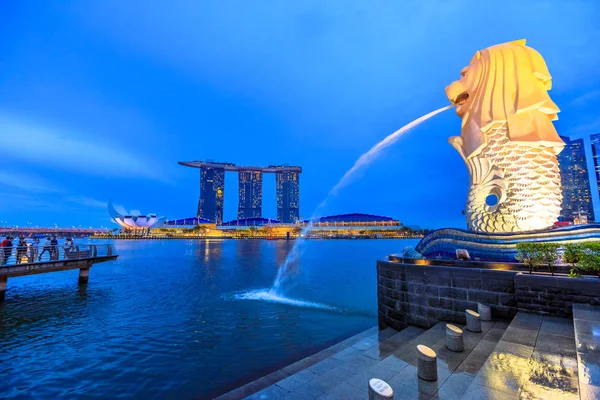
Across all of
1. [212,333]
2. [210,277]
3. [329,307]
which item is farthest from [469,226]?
[210,277]

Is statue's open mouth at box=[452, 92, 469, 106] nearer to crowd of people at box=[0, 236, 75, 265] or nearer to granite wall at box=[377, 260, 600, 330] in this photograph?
granite wall at box=[377, 260, 600, 330]

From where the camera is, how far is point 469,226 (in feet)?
41.2

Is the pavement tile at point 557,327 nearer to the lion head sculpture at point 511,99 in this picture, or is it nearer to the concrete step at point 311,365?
the concrete step at point 311,365

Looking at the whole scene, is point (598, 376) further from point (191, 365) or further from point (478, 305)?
point (191, 365)

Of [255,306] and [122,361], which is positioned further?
[255,306]

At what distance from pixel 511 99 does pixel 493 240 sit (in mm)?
6196

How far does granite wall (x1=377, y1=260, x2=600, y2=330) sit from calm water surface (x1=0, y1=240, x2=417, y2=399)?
233 cm

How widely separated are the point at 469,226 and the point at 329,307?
740 centimetres

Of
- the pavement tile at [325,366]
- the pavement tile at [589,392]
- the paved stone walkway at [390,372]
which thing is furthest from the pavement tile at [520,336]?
the pavement tile at [325,366]

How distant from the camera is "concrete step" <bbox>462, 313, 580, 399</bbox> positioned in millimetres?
3832

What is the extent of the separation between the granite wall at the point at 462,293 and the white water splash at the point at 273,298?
4.33 meters

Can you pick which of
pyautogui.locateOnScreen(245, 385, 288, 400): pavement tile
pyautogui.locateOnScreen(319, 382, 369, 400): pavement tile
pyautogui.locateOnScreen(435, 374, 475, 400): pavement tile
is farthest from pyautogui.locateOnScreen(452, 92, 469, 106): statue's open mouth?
pyautogui.locateOnScreen(245, 385, 288, 400): pavement tile

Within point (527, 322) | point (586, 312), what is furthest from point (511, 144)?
point (527, 322)

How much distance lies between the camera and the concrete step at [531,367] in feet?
12.6
